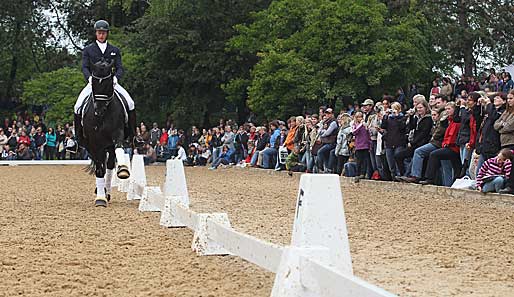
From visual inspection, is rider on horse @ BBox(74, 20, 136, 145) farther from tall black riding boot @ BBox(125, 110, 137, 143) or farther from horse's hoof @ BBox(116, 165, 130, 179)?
horse's hoof @ BBox(116, 165, 130, 179)

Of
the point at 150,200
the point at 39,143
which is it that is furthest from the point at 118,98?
the point at 39,143

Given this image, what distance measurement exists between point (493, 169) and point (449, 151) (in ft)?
6.47

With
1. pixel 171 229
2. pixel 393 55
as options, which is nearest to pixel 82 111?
pixel 171 229

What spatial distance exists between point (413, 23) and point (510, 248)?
27.0 metres

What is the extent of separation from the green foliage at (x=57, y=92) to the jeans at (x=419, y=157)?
1229 inches

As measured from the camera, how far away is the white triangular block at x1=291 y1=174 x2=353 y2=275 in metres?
4.79

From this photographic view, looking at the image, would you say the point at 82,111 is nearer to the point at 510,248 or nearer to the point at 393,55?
the point at 510,248

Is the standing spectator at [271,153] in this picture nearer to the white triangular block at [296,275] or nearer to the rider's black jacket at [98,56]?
the rider's black jacket at [98,56]

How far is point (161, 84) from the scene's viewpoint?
4588 cm

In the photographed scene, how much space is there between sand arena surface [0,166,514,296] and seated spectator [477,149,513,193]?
293 millimetres

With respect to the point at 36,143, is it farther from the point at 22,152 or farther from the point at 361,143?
the point at 361,143

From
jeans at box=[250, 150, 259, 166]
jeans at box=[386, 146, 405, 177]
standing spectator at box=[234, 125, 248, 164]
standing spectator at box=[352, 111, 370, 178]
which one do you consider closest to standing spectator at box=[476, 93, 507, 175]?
jeans at box=[386, 146, 405, 177]

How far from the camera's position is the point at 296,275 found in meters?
4.64

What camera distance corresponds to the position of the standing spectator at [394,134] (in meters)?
16.9
